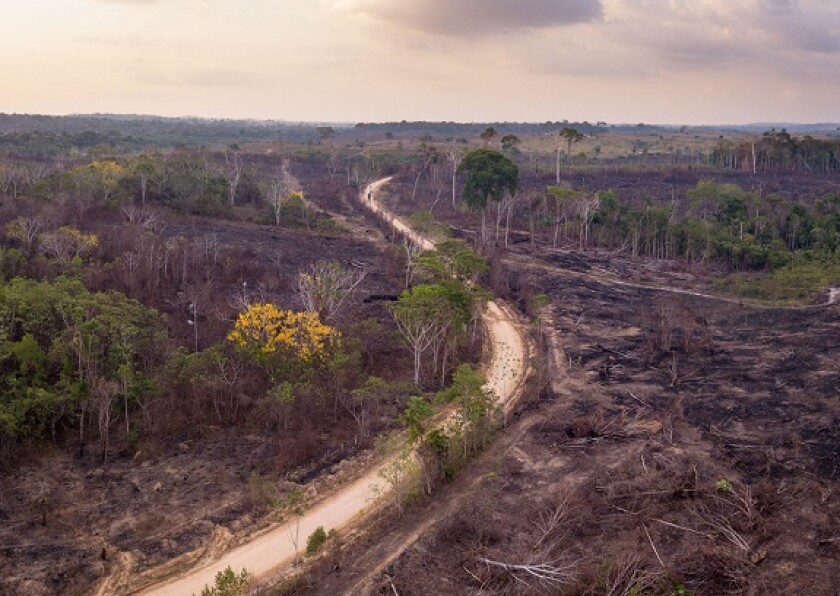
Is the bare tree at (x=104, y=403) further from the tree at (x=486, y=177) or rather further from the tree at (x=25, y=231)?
the tree at (x=486, y=177)

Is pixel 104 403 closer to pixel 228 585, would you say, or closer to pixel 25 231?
pixel 228 585

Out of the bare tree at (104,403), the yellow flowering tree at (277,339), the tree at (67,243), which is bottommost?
the bare tree at (104,403)

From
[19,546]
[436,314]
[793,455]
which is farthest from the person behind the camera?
[436,314]

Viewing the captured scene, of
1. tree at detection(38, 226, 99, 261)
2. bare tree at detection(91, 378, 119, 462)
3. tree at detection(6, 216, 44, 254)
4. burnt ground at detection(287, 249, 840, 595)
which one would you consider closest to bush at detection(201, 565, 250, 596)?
burnt ground at detection(287, 249, 840, 595)

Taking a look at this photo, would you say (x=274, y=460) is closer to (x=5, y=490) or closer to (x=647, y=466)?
(x=5, y=490)

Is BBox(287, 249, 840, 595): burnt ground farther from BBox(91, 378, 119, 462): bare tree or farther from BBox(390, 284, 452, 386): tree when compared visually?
BBox(91, 378, 119, 462): bare tree

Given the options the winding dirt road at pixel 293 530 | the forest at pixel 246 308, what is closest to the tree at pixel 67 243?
the forest at pixel 246 308

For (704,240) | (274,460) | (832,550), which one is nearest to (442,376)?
(274,460)
